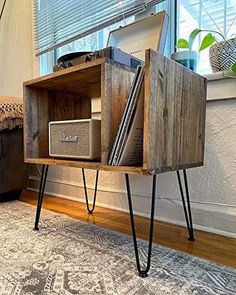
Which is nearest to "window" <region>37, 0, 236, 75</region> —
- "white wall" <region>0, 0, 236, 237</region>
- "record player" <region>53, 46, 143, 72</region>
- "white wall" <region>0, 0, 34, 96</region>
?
"white wall" <region>0, 0, 236, 237</region>

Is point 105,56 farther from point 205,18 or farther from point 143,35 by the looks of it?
point 205,18

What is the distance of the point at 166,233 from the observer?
997 mm

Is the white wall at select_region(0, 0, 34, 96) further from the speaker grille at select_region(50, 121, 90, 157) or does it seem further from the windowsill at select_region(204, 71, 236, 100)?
the windowsill at select_region(204, 71, 236, 100)

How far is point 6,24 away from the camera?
7.36 feet

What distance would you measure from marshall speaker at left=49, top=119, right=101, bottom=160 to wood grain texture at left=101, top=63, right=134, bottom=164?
0.34 feet

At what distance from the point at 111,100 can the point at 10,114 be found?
0.92 m

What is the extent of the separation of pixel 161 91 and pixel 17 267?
61cm

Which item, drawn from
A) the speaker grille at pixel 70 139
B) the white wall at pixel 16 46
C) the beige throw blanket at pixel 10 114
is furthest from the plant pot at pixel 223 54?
the white wall at pixel 16 46

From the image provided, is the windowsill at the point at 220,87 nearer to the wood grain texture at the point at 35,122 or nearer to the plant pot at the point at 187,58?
the plant pot at the point at 187,58

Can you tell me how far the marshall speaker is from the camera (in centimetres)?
83

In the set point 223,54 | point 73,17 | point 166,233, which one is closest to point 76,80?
point 223,54

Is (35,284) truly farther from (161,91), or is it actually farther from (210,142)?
(210,142)

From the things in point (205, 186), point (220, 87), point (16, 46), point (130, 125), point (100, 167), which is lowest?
point (205, 186)

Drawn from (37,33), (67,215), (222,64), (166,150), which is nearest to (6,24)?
(37,33)
